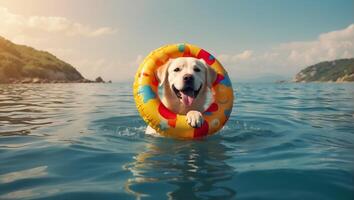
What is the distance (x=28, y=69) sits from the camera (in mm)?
97125

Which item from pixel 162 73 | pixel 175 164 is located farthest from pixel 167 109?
pixel 175 164

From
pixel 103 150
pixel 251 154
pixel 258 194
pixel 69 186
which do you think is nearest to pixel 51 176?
pixel 69 186

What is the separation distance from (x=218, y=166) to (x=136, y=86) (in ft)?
9.84

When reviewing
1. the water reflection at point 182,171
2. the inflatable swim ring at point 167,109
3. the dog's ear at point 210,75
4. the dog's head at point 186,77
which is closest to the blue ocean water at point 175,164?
the water reflection at point 182,171

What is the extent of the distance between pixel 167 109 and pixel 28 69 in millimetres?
100957

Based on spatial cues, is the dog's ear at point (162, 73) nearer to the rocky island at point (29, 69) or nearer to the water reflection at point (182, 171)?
the water reflection at point (182, 171)

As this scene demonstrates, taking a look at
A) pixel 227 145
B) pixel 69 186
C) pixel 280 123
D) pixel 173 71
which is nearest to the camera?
pixel 69 186

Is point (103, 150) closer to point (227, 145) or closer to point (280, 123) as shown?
point (227, 145)

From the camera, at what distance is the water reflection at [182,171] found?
3400mm

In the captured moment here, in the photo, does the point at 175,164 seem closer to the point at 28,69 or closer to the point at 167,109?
the point at 167,109

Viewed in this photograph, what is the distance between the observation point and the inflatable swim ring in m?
5.91

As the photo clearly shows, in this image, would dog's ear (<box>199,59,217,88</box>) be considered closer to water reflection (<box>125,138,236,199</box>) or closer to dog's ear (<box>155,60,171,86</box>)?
dog's ear (<box>155,60,171,86</box>)

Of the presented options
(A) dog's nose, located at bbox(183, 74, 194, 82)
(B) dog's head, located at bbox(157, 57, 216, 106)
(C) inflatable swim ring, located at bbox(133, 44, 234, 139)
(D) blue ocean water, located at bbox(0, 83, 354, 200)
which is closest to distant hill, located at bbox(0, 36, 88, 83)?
(C) inflatable swim ring, located at bbox(133, 44, 234, 139)

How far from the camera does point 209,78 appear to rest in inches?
268
